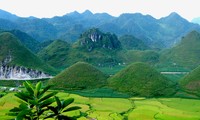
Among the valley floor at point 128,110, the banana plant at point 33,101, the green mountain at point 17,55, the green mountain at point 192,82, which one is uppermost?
the green mountain at point 17,55

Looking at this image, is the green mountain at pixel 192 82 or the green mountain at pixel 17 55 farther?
the green mountain at pixel 17 55

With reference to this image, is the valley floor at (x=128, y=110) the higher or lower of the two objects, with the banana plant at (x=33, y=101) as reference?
lower

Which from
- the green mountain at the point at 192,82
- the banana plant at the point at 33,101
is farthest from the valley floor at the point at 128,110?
the banana plant at the point at 33,101

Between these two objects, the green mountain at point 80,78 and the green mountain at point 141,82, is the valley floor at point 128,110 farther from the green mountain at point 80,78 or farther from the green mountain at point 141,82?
the green mountain at point 80,78

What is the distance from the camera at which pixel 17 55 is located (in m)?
158

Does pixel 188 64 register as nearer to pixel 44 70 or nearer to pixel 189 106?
pixel 44 70

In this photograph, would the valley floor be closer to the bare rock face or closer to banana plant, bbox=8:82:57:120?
banana plant, bbox=8:82:57:120

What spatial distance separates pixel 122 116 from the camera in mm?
66625

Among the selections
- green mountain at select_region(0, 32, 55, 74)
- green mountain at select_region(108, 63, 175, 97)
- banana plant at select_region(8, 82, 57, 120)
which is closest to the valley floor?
green mountain at select_region(108, 63, 175, 97)

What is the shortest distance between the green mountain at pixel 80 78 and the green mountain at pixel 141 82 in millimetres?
4613

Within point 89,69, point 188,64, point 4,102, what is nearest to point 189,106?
point 4,102

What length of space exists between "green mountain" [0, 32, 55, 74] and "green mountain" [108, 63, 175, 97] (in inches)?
1796

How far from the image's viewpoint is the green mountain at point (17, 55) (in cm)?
15588

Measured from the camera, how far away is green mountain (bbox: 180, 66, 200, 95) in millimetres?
118356
